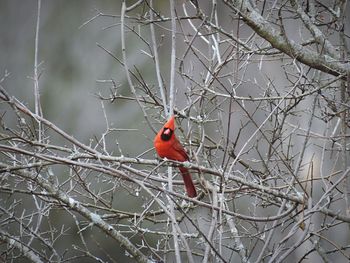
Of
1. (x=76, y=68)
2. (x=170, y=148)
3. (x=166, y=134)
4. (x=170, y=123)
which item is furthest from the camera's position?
(x=76, y=68)

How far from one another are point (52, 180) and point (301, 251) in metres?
6.19

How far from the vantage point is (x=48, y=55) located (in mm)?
14195

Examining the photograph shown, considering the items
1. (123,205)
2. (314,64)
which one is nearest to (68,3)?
(123,205)

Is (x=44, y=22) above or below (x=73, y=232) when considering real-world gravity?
above

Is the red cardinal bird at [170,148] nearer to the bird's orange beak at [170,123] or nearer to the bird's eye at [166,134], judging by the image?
the bird's eye at [166,134]

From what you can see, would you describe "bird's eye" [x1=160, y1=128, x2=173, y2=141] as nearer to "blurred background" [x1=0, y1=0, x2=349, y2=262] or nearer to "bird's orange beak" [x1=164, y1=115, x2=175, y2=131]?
"bird's orange beak" [x1=164, y1=115, x2=175, y2=131]

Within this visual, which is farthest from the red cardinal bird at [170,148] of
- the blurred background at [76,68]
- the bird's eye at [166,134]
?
the blurred background at [76,68]

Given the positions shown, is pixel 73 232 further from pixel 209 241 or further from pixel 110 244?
pixel 209 241

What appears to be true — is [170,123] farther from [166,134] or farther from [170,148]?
[170,148]

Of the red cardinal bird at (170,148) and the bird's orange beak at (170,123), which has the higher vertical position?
the bird's orange beak at (170,123)

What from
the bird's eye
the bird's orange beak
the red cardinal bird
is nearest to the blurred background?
the red cardinal bird

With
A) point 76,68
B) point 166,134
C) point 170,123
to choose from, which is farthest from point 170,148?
point 76,68

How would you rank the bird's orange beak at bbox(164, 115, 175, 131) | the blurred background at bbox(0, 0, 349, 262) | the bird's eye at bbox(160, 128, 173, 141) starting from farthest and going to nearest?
the blurred background at bbox(0, 0, 349, 262)
the bird's eye at bbox(160, 128, 173, 141)
the bird's orange beak at bbox(164, 115, 175, 131)

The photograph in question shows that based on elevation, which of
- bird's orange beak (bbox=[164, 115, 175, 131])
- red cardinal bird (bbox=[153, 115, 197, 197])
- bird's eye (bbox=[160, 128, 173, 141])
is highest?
bird's orange beak (bbox=[164, 115, 175, 131])
